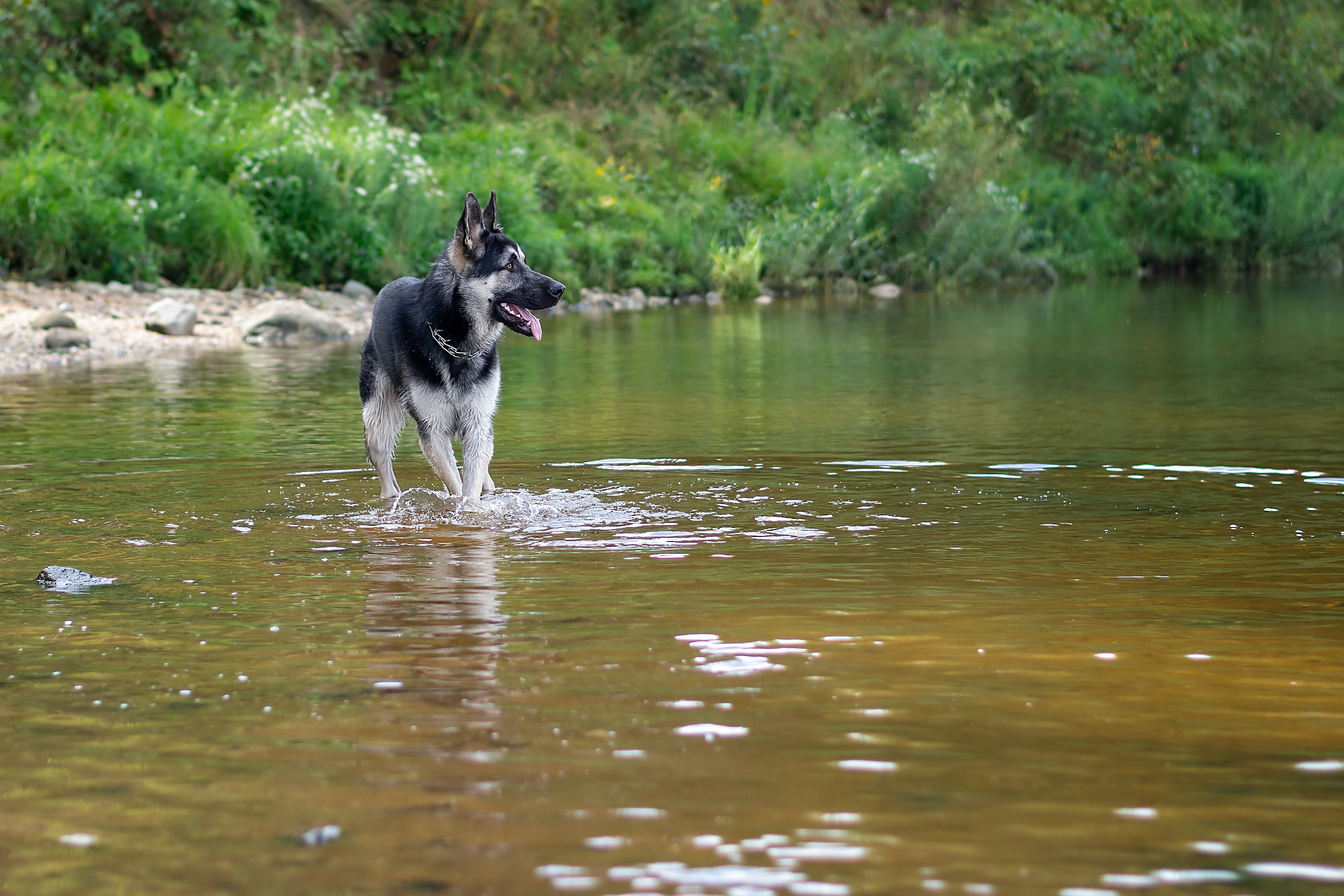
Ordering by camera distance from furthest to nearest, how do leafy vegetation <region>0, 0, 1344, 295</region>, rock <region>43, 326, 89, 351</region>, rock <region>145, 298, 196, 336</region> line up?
leafy vegetation <region>0, 0, 1344, 295</region>
rock <region>145, 298, 196, 336</region>
rock <region>43, 326, 89, 351</region>

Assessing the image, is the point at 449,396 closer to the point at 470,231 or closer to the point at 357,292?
the point at 470,231

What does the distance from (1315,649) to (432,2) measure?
31.3m

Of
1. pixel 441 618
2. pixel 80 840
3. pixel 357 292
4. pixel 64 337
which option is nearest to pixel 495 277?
pixel 441 618

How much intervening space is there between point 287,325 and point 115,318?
6.35 feet

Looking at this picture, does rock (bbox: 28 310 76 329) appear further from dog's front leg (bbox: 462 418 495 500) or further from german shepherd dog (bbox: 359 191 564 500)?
dog's front leg (bbox: 462 418 495 500)

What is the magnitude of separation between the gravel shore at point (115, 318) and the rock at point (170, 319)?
0.10 metres

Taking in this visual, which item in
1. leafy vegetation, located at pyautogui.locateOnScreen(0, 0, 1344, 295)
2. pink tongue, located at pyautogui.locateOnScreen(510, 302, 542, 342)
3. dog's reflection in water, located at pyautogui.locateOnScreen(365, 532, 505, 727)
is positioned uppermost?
leafy vegetation, located at pyautogui.locateOnScreen(0, 0, 1344, 295)

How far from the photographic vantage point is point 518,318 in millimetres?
8297

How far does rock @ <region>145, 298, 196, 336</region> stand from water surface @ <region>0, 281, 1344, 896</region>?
313 inches

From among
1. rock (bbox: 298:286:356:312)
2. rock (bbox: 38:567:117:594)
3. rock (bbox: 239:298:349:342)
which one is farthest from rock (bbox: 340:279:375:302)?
rock (bbox: 38:567:117:594)

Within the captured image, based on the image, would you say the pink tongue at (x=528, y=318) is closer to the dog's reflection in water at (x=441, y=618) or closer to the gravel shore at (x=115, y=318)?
the dog's reflection in water at (x=441, y=618)

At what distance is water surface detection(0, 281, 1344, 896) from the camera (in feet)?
11.2

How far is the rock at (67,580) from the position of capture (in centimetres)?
612

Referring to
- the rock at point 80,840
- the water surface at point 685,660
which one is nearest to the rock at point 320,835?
the water surface at point 685,660
